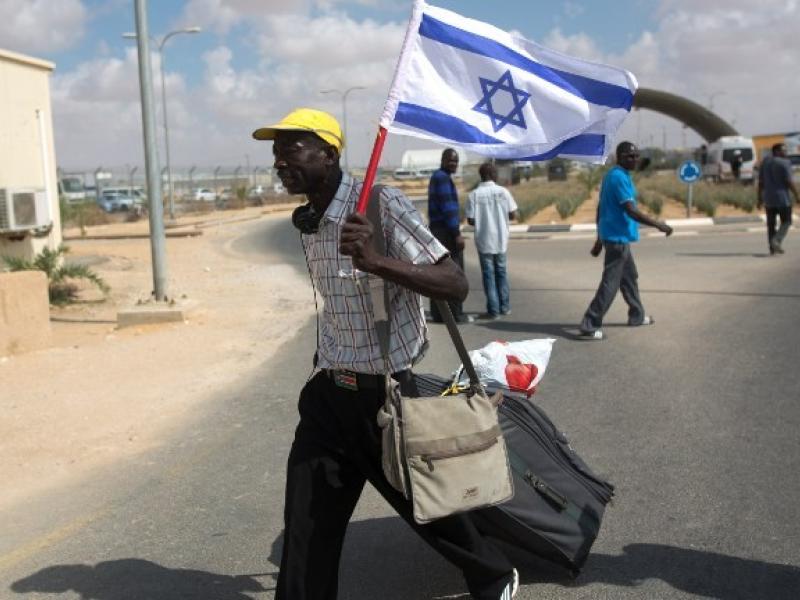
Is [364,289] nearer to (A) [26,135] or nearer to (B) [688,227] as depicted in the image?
(A) [26,135]

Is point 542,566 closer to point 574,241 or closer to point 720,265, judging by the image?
point 720,265

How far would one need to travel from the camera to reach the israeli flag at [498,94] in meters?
3.04

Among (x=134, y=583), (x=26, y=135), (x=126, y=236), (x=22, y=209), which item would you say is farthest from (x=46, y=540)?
(x=126, y=236)

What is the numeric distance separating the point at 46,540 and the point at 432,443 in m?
2.37

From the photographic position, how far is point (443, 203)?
364 inches

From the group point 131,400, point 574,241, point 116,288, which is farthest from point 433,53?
point 574,241

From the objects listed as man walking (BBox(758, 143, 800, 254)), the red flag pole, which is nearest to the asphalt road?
the red flag pole

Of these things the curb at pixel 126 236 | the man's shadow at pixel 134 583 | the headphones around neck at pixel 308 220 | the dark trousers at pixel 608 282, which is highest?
A: the headphones around neck at pixel 308 220

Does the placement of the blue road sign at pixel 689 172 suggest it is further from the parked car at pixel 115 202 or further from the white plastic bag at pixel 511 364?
the parked car at pixel 115 202

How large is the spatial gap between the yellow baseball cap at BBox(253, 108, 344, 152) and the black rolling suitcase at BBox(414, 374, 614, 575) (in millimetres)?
985

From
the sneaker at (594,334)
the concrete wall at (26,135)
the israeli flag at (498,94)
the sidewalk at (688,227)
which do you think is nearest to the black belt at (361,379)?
the israeli flag at (498,94)

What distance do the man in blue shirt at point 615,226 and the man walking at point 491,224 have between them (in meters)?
1.41

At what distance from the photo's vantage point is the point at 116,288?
14.2 meters

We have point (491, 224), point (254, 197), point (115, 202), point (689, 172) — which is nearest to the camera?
point (491, 224)
